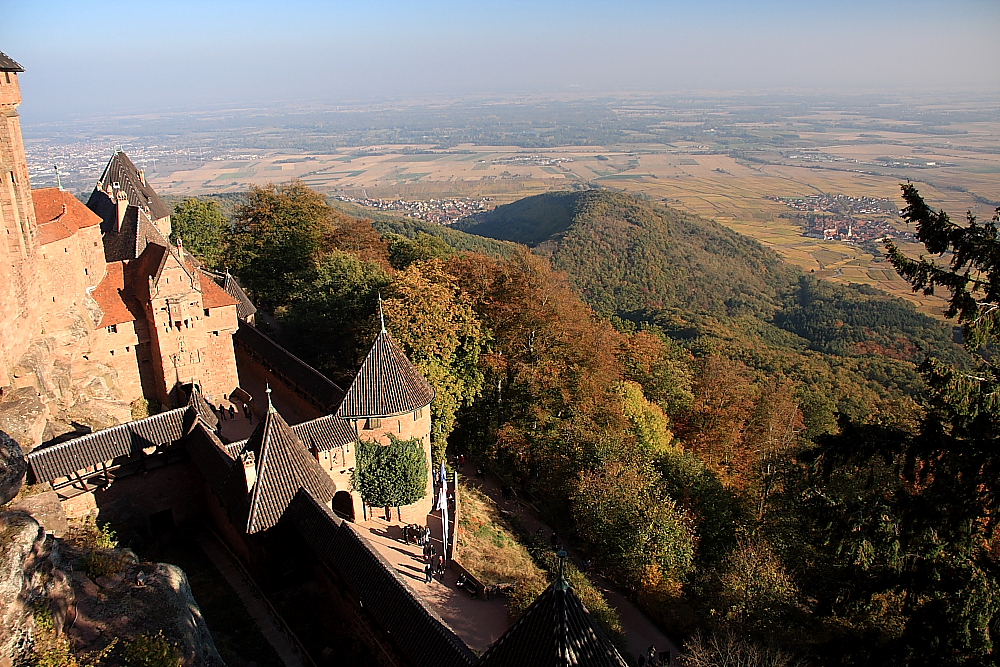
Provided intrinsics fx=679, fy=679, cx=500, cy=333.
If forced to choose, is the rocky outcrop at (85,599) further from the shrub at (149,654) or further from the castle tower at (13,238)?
the castle tower at (13,238)

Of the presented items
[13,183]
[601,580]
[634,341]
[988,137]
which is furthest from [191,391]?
[988,137]

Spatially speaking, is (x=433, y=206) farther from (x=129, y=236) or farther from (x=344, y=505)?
(x=344, y=505)

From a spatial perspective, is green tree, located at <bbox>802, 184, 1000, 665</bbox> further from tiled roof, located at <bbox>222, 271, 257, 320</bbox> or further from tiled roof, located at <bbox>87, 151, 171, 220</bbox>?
tiled roof, located at <bbox>87, 151, 171, 220</bbox>

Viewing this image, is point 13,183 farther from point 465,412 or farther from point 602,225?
point 602,225

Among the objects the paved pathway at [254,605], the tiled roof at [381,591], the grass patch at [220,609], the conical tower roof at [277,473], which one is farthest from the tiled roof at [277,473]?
the grass patch at [220,609]

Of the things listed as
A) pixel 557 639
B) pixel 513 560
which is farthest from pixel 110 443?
pixel 557 639

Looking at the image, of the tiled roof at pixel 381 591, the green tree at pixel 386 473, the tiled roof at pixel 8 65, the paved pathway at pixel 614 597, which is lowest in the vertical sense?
the paved pathway at pixel 614 597

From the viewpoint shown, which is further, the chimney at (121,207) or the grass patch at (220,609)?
the chimney at (121,207)

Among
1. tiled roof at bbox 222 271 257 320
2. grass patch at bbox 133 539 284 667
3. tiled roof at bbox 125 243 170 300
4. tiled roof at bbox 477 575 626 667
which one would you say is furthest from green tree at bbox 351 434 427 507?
Result: tiled roof at bbox 222 271 257 320
